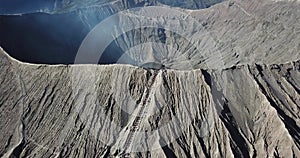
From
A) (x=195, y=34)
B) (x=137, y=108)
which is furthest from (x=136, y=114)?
(x=195, y=34)

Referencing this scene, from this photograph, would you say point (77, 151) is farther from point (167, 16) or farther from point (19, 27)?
point (167, 16)

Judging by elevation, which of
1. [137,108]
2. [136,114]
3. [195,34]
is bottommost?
[136,114]

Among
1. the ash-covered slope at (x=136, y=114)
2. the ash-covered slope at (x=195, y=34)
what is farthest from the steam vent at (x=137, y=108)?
the ash-covered slope at (x=195, y=34)

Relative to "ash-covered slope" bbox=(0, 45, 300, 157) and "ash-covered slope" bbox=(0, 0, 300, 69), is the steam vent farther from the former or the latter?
"ash-covered slope" bbox=(0, 0, 300, 69)

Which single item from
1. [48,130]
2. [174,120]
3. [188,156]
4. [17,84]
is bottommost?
[188,156]

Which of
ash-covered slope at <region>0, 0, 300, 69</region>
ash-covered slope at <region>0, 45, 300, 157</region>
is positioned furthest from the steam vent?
ash-covered slope at <region>0, 0, 300, 69</region>

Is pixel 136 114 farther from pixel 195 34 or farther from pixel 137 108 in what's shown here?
pixel 195 34

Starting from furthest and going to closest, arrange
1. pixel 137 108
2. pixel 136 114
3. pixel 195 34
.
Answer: pixel 195 34 < pixel 137 108 < pixel 136 114

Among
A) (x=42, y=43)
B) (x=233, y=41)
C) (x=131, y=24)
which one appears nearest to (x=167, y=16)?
(x=131, y=24)
